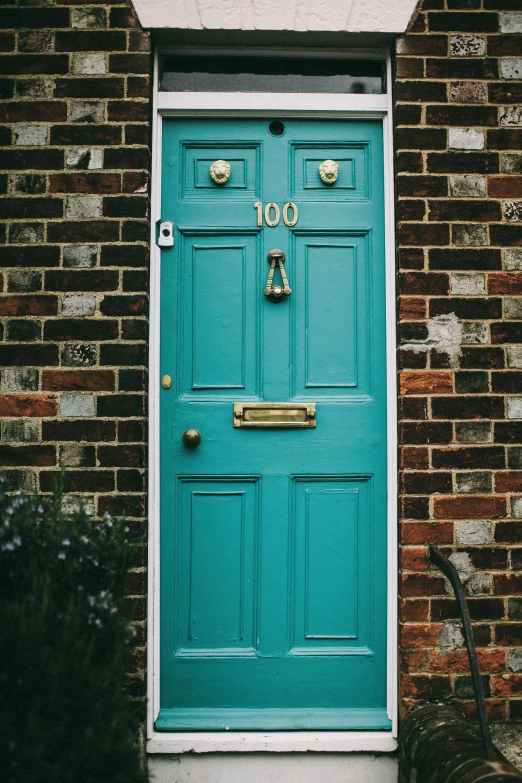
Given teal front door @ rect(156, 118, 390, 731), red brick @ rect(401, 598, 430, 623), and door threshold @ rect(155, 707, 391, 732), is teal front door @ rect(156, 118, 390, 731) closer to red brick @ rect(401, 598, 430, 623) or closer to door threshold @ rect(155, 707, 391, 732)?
door threshold @ rect(155, 707, 391, 732)

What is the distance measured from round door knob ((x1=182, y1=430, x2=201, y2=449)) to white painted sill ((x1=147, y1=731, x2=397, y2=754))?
48.7 inches

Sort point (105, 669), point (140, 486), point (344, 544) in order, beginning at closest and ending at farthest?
1. point (105, 669)
2. point (140, 486)
3. point (344, 544)

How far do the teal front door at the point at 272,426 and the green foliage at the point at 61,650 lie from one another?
65cm

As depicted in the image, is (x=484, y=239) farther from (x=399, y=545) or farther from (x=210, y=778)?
(x=210, y=778)

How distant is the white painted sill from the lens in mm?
2648

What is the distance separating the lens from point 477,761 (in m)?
2.08

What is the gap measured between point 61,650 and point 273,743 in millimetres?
1244

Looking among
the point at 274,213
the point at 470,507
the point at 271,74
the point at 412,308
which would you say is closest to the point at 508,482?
the point at 470,507

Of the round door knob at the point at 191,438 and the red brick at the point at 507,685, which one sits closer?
the red brick at the point at 507,685

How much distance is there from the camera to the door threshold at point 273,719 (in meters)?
2.70

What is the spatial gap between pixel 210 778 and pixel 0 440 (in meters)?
1.68

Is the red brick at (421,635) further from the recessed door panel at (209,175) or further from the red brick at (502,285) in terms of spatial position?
the recessed door panel at (209,175)

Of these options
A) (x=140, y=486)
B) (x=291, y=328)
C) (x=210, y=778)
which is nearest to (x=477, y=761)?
(x=210, y=778)

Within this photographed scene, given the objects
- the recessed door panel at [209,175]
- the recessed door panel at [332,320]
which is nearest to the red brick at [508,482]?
the recessed door panel at [332,320]
